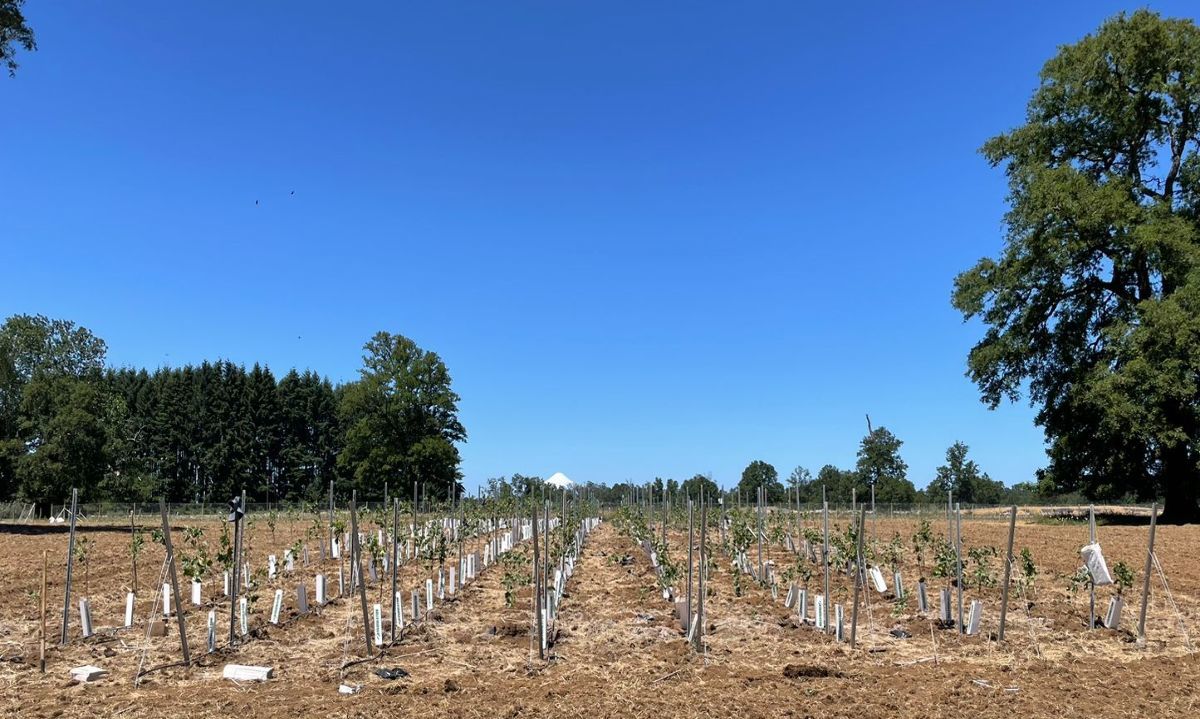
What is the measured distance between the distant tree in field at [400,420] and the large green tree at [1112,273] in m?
37.4

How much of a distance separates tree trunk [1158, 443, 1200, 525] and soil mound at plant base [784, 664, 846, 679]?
26.7 m

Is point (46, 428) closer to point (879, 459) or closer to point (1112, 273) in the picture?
point (1112, 273)

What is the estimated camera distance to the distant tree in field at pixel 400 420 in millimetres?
56156

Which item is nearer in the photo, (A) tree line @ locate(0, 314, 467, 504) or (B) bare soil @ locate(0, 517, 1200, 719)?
(B) bare soil @ locate(0, 517, 1200, 719)

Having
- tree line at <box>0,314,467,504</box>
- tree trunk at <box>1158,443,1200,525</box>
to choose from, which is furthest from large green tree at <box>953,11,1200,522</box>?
tree line at <box>0,314,467,504</box>

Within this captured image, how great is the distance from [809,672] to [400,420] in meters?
52.3

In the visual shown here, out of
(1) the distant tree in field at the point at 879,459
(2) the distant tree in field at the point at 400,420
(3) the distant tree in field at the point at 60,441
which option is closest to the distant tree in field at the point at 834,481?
(1) the distant tree in field at the point at 879,459

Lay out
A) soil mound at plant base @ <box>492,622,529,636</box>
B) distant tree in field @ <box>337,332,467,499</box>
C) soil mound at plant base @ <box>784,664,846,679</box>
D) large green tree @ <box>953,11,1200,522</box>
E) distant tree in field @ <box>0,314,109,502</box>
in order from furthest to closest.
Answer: distant tree in field @ <box>337,332,467,499</box> → distant tree in field @ <box>0,314,109,502</box> → large green tree @ <box>953,11,1200,522</box> → soil mound at plant base @ <box>492,622,529,636</box> → soil mound at plant base @ <box>784,664,846,679</box>

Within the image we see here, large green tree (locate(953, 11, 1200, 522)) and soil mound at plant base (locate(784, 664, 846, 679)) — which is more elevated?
large green tree (locate(953, 11, 1200, 522))

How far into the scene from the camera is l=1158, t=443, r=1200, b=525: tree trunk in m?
28.1

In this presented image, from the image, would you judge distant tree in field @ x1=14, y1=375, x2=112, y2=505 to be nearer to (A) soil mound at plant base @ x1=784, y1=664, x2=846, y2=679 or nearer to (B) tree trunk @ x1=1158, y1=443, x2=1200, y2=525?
(A) soil mound at plant base @ x1=784, y1=664, x2=846, y2=679

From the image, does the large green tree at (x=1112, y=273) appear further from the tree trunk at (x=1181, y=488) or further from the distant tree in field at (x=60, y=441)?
the distant tree in field at (x=60, y=441)

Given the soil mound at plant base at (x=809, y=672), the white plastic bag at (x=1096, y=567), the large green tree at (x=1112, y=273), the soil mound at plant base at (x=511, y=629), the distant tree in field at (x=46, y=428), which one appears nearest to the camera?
the soil mound at plant base at (x=809, y=672)

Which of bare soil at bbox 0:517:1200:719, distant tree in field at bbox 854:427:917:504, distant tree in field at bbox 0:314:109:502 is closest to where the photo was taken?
bare soil at bbox 0:517:1200:719
